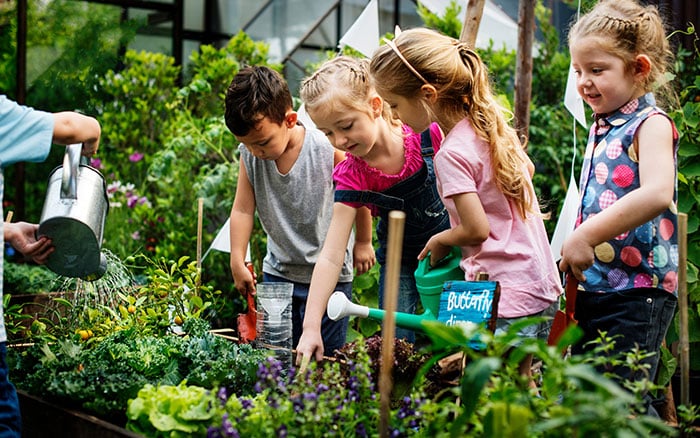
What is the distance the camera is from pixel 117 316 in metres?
2.62

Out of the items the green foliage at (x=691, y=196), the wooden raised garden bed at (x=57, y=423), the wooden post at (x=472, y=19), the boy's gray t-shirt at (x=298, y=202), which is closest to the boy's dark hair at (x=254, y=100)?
the boy's gray t-shirt at (x=298, y=202)

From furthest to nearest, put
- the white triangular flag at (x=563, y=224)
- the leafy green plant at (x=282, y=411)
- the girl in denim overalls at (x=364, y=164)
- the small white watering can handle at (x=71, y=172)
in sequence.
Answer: the white triangular flag at (x=563, y=224) < the girl in denim overalls at (x=364, y=164) < the small white watering can handle at (x=71, y=172) < the leafy green plant at (x=282, y=411)

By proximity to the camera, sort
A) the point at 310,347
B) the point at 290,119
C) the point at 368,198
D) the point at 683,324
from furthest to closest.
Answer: the point at 290,119
the point at 368,198
the point at 310,347
the point at 683,324

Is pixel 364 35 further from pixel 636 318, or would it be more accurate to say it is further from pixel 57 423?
pixel 57 423

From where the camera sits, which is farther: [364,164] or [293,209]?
[293,209]

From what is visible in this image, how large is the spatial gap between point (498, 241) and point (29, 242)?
1.13 m

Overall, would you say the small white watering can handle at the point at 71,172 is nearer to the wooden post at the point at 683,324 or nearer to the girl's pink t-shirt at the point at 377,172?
the girl's pink t-shirt at the point at 377,172

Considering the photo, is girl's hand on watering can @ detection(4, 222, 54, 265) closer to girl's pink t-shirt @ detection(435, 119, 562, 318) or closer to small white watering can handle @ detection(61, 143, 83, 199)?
small white watering can handle @ detection(61, 143, 83, 199)

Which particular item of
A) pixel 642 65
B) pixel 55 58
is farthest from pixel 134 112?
pixel 642 65

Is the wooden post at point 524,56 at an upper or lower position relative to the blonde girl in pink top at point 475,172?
upper

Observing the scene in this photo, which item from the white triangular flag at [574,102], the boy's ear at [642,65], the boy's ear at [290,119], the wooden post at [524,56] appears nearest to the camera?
the boy's ear at [642,65]

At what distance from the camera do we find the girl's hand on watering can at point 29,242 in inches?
76.2

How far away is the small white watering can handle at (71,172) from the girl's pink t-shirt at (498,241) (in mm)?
847

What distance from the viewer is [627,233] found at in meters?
2.02
